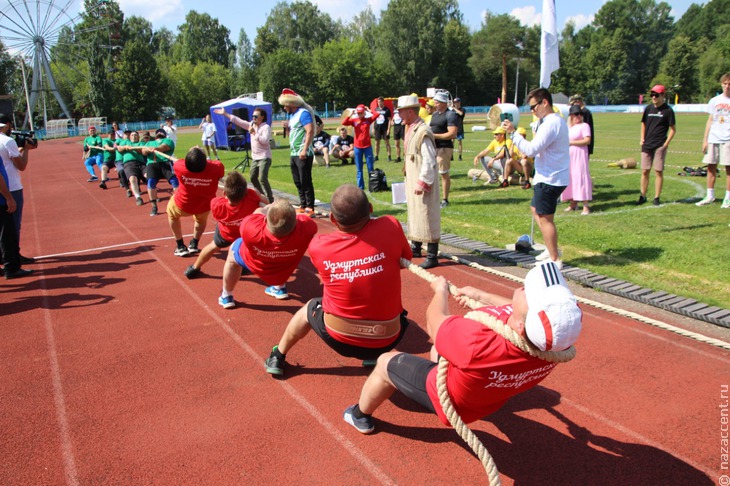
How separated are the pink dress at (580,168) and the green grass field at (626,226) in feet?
1.29

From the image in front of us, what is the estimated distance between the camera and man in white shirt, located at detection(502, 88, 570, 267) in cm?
597

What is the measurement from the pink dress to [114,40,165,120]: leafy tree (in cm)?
6423

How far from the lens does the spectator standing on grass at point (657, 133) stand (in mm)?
9008

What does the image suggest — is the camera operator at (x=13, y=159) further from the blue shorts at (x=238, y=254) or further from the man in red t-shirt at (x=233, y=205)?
the blue shorts at (x=238, y=254)

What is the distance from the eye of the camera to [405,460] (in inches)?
126

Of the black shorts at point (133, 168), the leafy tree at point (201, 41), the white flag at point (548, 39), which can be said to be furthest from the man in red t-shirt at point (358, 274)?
the leafy tree at point (201, 41)


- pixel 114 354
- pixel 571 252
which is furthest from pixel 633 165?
pixel 114 354

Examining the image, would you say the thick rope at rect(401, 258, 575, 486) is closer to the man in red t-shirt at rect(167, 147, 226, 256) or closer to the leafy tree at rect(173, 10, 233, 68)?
the man in red t-shirt at rect(167, 147, 226, 256)

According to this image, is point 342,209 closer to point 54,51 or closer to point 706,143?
point 706,143

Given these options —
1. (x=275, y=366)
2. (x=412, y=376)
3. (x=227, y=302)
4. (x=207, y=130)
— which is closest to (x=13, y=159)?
(x=227, y=302)

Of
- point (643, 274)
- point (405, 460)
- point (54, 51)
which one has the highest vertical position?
point (54, 51)

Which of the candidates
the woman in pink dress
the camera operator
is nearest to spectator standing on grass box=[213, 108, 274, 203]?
the camera operator

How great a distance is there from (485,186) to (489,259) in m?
5.82

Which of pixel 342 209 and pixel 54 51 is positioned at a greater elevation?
pixel 54 51
